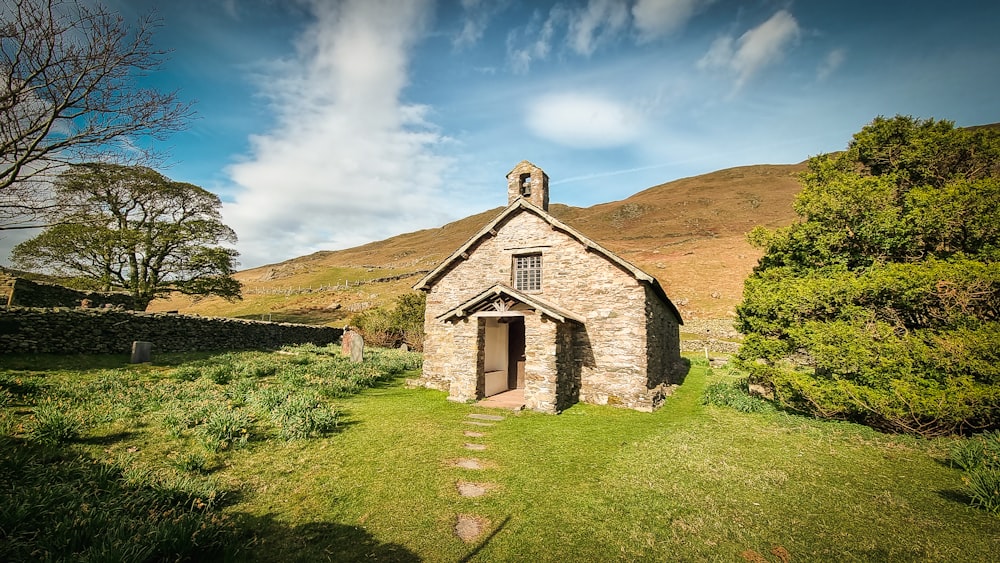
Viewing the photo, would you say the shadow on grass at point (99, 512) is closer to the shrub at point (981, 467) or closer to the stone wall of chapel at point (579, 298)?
the stone wall of chapel at point (579, 298)

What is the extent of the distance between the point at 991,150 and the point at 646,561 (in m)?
14.7

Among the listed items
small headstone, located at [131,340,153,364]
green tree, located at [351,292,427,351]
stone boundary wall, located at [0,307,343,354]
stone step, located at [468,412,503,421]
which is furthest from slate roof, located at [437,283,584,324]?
stone boundary wall, located at [0,307,343,354]

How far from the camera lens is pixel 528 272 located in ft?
54.3

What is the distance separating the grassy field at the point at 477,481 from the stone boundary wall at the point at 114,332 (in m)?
3.52

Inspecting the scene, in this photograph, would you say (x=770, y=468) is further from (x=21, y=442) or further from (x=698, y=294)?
(x=698, y=294)

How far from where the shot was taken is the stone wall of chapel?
46.1 ft

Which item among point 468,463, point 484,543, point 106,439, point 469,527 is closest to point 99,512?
point 106,439

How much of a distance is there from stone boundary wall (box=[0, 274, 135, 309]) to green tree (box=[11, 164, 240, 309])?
3.01 metres

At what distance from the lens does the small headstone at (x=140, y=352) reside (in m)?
15.9

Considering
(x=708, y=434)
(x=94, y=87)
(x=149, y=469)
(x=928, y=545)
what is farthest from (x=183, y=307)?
(x=928, y=545)

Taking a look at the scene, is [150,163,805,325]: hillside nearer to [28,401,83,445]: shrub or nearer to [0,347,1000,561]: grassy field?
[0,347,1000,561]: grassy field

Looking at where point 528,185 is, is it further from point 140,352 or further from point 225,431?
point 140,352

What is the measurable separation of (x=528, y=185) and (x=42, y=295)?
83.4 ft

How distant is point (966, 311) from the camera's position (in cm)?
941
